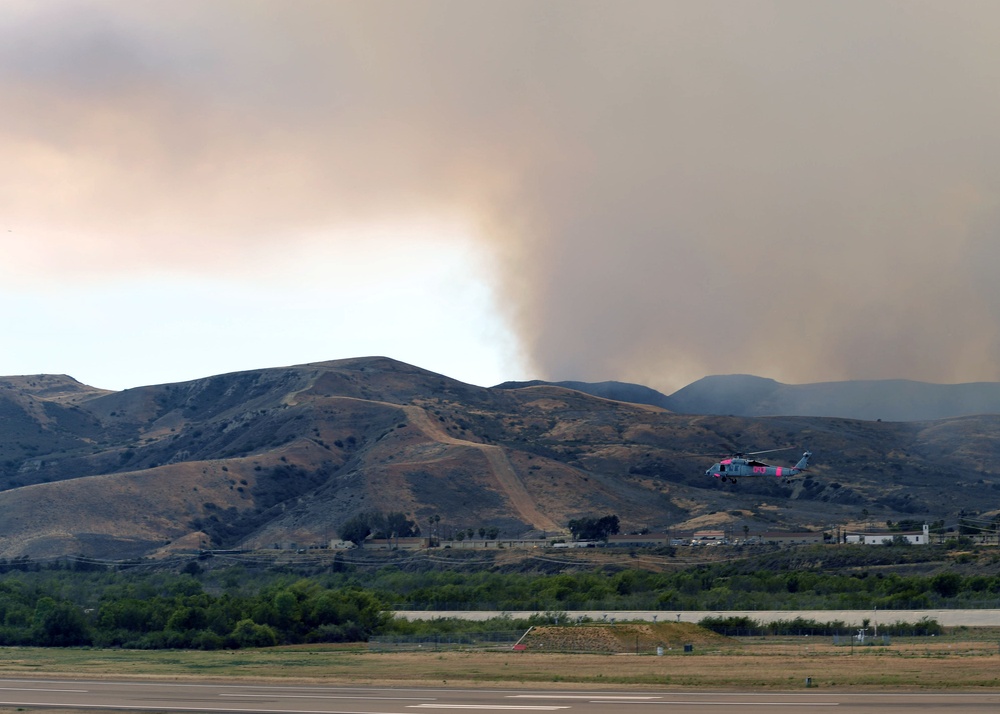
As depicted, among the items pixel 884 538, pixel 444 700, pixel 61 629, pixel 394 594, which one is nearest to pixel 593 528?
pixel 884 538

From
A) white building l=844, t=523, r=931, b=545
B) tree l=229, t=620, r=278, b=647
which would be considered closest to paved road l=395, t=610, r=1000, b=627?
tree l=229, t=620, r=278, b=647

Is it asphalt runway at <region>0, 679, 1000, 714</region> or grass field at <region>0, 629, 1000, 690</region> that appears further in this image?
grass field at <region>0, 629, 1000, 690</region>

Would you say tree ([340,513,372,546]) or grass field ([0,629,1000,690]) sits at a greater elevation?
tree ([340,513,372,546])

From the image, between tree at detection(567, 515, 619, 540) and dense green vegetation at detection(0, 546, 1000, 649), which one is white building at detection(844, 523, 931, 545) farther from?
tree at detection(567, 515, 619, 540)

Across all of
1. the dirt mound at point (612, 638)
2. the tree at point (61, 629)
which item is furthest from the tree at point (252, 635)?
the dirt mound at point (612, 638)

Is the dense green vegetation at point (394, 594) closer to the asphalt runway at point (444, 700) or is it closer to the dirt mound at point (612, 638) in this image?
the dirt mound at point (612, 638)

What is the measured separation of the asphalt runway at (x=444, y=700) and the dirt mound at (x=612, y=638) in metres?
18.2

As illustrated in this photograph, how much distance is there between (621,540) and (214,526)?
68783 millimetres

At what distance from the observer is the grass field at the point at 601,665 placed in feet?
165

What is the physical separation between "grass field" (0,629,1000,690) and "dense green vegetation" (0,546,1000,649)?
557 cm

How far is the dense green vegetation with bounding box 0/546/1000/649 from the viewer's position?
7912 centimetres

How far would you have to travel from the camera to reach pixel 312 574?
13775 cm

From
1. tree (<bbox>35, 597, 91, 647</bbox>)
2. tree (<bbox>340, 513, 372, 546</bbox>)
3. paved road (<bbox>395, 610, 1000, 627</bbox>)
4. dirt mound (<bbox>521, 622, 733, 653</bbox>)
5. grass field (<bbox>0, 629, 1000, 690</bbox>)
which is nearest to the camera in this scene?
grass field (<bbox>0, 629, 1000, 690</bbox>)

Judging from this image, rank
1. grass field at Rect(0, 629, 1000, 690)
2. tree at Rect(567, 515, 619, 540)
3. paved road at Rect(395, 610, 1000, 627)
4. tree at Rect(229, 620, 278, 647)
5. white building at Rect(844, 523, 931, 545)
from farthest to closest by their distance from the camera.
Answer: tree at Rect(567, 515, 619, 540) < white building at Rect(844, 523, 931, 545) < paved road at Rect(395, 610, 1000, 627) < tree at Rect(229, 620, 278, 647) < grass field at Rect(0, 629, 1000, 690)
